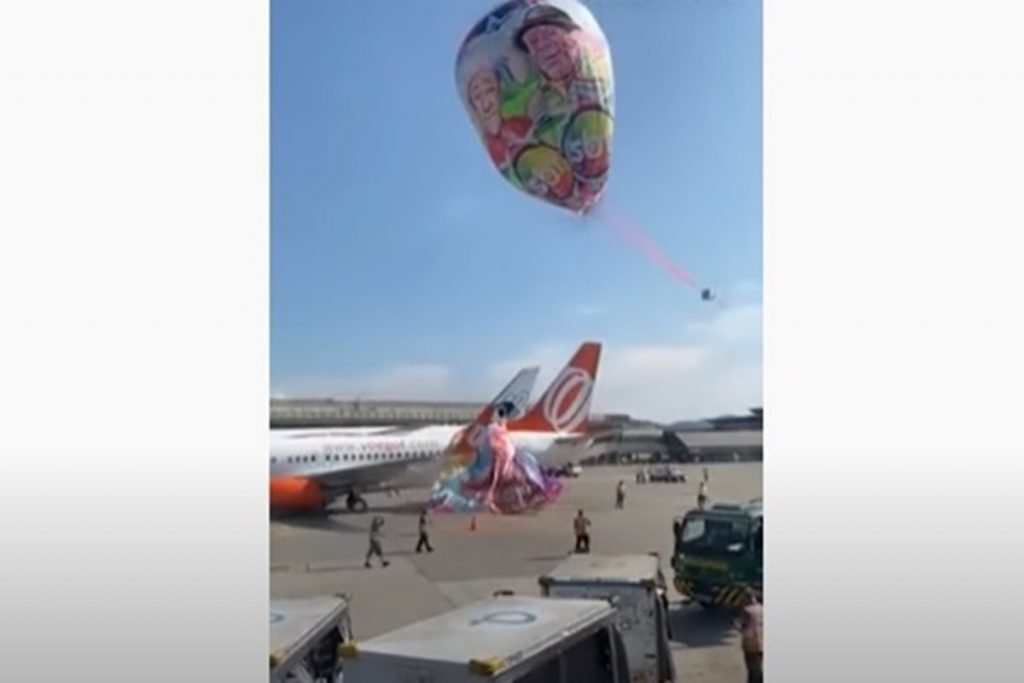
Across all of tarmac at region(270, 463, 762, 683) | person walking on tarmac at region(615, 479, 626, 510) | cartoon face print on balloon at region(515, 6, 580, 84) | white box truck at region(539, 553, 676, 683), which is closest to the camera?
white box truck at region(539, 553, 676, 683)

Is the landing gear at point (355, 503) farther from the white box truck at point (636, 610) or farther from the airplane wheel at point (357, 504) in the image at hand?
the white box truck at point (636, 610)

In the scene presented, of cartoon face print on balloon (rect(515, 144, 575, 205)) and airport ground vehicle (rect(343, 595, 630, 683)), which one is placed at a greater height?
cartoon face print on balloon (rect(515, 144, 575, 205))

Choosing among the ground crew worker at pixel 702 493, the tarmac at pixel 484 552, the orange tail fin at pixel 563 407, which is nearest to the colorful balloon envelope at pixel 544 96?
the tarmac at pixel 484 552

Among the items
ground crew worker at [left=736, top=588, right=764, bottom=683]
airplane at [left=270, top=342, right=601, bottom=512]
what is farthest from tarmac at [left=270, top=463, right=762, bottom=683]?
airplane at [left=270, top=342, right=601, bottom=512]

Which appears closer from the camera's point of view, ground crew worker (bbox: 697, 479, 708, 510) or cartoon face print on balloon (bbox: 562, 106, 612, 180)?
cartoon face print on balloon (bbox: 562, 106, 612, 180)

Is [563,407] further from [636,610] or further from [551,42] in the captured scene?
[636,610]

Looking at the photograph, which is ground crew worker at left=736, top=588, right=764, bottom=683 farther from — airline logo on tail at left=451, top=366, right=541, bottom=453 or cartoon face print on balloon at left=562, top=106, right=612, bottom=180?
cartoon face print on balloon at left=562, top=106, right=612, bottom=180

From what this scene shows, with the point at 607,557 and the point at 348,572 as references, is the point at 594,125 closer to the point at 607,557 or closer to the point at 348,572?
the point at 607,557
